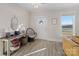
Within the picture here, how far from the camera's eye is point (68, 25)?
1627 millimetres

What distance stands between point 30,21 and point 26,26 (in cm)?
11

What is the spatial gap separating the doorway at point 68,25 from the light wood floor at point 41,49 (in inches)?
8.7

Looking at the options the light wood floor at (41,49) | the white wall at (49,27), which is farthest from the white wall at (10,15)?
the light wood floor at (41,49)

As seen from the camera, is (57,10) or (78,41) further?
(57,10)

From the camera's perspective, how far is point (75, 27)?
5.18ft

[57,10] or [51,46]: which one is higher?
[57,10]

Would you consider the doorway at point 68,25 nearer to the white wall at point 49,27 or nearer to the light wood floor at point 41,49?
the white wall at point 49,27

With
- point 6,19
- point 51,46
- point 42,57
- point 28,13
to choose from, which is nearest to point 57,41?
point 51,46

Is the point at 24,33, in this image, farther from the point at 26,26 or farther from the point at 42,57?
the point at 42,57

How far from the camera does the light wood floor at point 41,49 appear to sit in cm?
151

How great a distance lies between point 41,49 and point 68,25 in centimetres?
60

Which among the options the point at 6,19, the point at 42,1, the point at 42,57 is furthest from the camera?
the point at 6,19

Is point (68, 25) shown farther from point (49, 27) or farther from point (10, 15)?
point (10, 15)

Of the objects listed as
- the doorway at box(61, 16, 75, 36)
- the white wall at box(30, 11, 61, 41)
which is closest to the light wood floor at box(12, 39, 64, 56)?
the white wall at box(30, 11, 61, 41)
